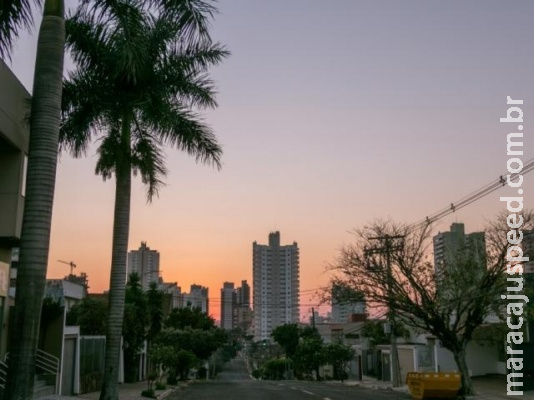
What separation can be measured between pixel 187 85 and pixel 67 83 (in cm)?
381

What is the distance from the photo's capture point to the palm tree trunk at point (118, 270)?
17.8 m

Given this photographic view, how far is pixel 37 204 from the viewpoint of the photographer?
1154 cm

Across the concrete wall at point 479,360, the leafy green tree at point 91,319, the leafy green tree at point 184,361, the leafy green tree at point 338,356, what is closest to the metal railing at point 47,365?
the leafy green tree at point 91,319

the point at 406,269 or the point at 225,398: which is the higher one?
the point at 406,269

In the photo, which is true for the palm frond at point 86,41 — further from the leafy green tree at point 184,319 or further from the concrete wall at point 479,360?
the leafy green tree at point 184,319

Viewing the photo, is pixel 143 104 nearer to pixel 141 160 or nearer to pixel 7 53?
pixel 141 160

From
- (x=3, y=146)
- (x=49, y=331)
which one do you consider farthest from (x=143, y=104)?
(x=49, y=331)

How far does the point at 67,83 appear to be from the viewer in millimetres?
18672

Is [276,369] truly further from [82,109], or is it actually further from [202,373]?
[82,109]

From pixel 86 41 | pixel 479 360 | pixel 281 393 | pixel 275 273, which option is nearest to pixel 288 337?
pixel 479 360

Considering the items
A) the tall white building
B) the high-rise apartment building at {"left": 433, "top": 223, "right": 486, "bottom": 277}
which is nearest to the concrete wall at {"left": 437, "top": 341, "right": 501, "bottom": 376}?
the high-rise apartment building at {"left": 433, "top": 223, "right": 486, "bottom": 277}

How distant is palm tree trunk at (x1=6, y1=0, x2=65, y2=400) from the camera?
10.8 metres

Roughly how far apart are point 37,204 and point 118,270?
7.34 m

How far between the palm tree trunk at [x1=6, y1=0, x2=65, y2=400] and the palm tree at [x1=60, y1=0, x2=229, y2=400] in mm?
3992
